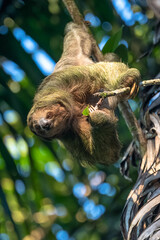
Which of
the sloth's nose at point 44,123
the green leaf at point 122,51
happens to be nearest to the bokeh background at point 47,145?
the green leaf at point 122,51

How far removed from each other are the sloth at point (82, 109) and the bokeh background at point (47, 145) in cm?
45

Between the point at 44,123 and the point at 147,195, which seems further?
the point at 44,123

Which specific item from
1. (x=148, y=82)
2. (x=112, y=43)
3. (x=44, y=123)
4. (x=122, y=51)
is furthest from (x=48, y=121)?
(x=122, y=51)

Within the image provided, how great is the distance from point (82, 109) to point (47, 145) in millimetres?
688

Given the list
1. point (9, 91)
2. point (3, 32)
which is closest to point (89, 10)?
point (3, 32)

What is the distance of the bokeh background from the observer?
3564 mm

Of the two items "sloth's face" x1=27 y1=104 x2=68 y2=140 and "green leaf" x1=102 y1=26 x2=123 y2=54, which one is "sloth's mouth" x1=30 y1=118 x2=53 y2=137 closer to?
"sloth's face" x1=27 y1=104 x2=68 y2=140

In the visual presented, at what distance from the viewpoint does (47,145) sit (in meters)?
3.75

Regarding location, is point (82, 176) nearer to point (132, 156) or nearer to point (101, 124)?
point (132, 156)

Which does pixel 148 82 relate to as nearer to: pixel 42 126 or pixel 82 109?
pixel 42 126

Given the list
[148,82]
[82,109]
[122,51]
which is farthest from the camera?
[122,51]

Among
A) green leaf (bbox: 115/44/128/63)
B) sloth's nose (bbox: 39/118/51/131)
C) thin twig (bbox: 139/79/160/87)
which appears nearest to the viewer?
thin twig (bbox: 139/79/160/87)

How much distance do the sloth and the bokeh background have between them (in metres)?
0.45

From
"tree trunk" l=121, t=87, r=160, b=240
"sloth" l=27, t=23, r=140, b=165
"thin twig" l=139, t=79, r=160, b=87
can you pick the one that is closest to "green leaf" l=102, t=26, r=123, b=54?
"sloth" l=27, t=23, r=140, b=165
